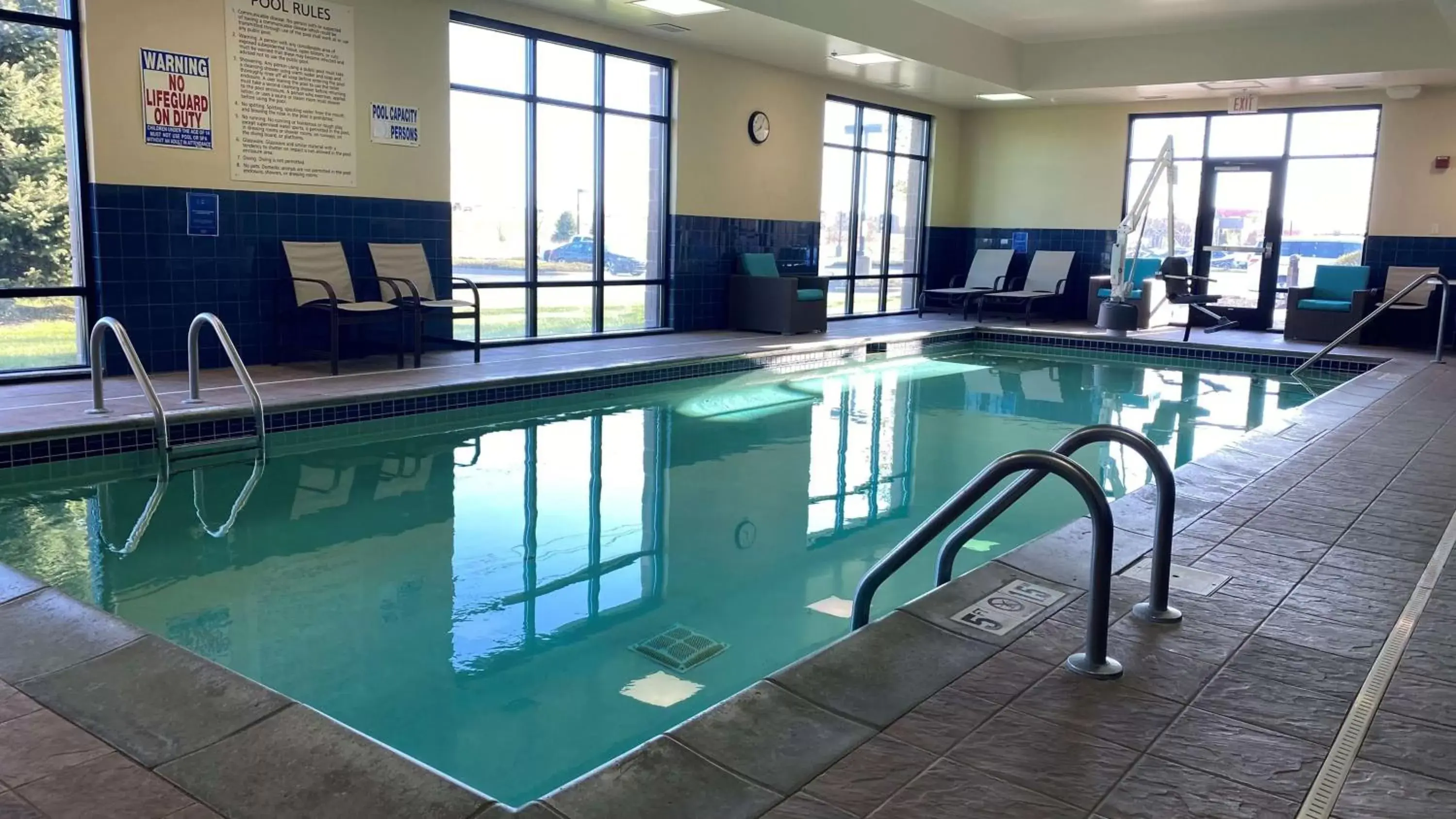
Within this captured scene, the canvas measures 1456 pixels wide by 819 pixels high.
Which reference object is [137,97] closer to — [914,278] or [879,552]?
[879,552]

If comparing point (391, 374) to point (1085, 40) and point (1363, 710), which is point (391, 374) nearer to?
point (1363, 710)

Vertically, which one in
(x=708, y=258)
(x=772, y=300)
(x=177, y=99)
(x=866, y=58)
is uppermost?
(x=866, y=58)

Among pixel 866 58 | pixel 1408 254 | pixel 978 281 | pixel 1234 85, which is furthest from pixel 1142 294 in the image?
pixel 866 58

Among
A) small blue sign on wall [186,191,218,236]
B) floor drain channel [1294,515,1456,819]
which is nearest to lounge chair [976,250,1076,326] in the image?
small blue sign on wall [186,191,218,236]

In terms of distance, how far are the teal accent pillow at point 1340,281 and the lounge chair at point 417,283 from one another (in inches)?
327

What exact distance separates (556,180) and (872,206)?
4949 millimetres

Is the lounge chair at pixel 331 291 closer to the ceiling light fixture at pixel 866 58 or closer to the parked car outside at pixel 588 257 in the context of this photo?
the parked car outside at pixel 588 257

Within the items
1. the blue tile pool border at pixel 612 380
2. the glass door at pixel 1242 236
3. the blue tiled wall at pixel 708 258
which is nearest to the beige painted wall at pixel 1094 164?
the glass door at pixel 1242 236

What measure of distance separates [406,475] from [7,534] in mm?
1582

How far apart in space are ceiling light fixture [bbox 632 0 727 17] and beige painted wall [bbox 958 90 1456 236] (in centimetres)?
634

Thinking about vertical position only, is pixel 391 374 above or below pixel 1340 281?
below

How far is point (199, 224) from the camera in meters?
6.18

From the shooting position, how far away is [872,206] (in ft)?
40.2

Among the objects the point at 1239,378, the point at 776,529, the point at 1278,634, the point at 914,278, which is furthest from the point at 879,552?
the point at 914,278
